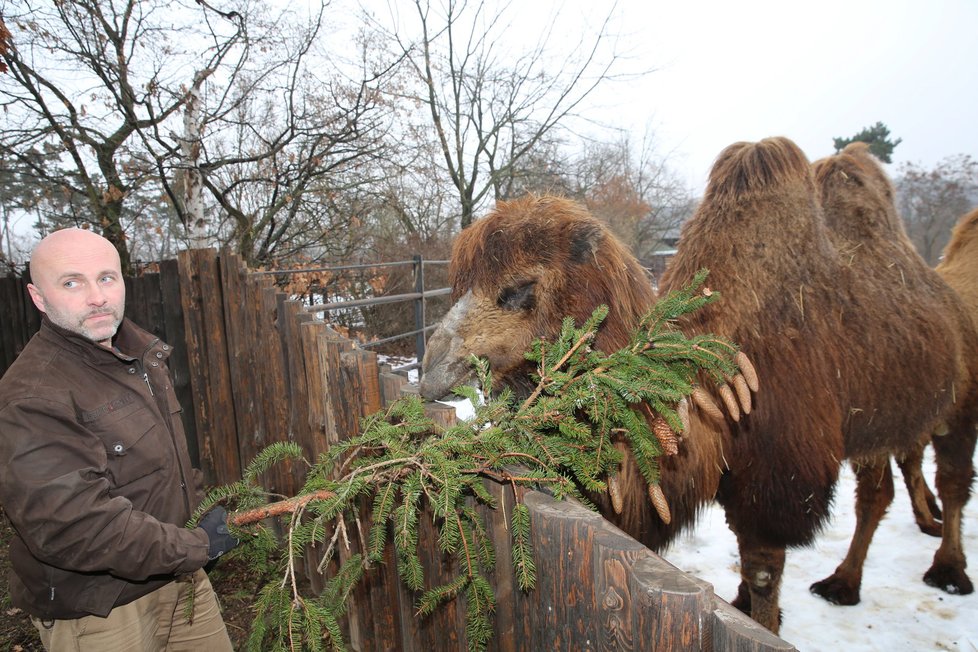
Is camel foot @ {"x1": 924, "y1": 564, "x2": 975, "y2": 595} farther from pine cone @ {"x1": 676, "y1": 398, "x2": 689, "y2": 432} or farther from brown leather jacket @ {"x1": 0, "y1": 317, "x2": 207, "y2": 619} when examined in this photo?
brown leather jacket @ {"x1": 0, "y1": 317, "x2": 207, "y2": 619}

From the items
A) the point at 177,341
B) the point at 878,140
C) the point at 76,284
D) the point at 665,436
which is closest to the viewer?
the point at 76,284

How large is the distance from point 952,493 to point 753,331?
3.10 metres

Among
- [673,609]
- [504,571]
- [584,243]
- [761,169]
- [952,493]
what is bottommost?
[952,493]

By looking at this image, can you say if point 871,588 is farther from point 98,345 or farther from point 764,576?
point 98,345

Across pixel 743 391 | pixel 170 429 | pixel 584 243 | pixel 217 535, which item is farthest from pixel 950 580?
pixel 170 429

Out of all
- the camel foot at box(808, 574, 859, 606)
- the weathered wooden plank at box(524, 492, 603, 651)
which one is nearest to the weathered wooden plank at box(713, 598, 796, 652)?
the weathered wooden plank at box(524, 492, 603, 651)

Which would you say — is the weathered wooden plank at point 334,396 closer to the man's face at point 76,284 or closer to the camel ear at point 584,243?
the man's face at point 76,284

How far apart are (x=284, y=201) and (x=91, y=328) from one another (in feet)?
24.7

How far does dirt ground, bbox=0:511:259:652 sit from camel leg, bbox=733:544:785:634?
10.0 ft

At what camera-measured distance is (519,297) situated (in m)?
2.58

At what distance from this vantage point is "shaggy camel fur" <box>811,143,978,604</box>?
375 centimetres

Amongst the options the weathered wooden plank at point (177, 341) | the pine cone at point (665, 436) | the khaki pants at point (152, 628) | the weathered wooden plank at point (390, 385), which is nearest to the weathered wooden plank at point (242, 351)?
the weathered wooden plank at point (177, 341)

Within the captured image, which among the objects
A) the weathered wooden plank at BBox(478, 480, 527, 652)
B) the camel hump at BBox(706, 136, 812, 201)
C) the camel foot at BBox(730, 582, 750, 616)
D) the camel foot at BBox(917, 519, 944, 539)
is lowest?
the camel foot at BBox(917, 519, 944, 539)

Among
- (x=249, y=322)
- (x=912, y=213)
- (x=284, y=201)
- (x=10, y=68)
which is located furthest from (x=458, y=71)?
(x=912, y=213)
